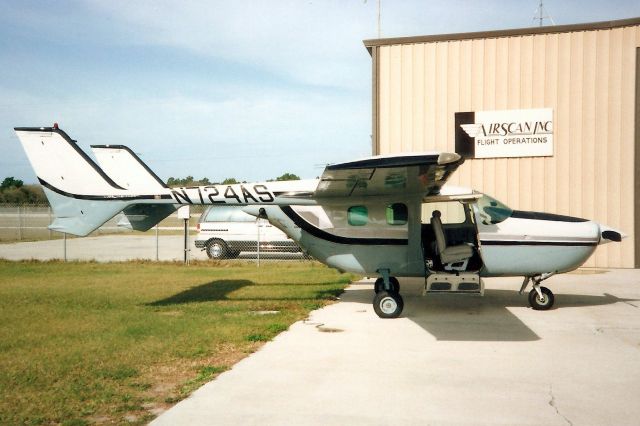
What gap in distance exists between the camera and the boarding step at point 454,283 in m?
8.99

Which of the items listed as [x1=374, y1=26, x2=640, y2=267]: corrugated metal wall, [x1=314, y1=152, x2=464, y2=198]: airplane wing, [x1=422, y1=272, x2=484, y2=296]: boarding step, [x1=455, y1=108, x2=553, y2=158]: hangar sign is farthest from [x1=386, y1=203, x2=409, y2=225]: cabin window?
[x1=455, y1=108, x2=553, y2=158]: hangar sign

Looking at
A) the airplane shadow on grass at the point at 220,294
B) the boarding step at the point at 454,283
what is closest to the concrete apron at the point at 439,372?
the boarding step at the point at 454,283

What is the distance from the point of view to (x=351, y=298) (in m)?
11.2

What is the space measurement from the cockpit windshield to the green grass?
3544 millimetres

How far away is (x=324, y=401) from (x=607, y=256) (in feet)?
45.4

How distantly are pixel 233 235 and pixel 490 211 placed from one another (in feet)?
36.2

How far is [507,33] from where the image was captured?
1648cm

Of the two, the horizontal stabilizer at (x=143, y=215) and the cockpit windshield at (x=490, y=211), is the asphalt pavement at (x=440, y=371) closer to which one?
the cockpit windshield at (x=490, y=211)

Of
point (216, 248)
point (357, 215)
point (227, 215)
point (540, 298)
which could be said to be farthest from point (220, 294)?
point (227, 215)

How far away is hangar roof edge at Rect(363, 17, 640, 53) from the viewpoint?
15945mm

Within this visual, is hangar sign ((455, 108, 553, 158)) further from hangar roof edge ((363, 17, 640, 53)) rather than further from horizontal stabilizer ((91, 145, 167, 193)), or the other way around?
horizontal stabilizer ((91, 145, 167, 193))

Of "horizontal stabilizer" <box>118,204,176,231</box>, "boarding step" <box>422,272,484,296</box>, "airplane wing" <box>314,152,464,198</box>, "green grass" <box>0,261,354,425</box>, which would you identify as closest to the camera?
"green grass" <box>0,261,354,425</box>

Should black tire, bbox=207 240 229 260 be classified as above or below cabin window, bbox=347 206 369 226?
below

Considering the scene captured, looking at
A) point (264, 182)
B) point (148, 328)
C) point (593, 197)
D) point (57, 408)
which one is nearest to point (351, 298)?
point (264, 182)
